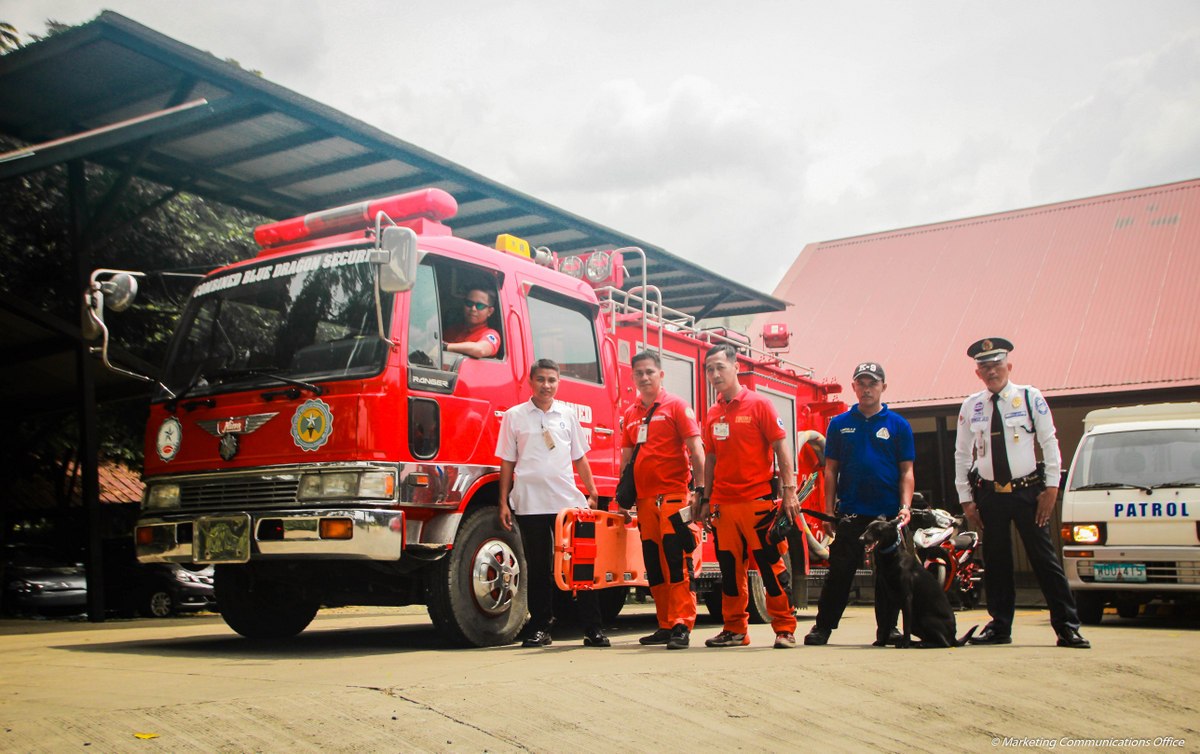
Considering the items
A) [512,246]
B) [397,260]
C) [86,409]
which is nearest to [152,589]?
[86,409]

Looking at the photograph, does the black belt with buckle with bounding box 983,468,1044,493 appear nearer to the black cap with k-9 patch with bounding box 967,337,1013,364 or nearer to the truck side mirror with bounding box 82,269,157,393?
the black cap with k-9 patch with bounding box 967,337,1013,364

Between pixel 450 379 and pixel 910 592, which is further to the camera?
pixel 450 379

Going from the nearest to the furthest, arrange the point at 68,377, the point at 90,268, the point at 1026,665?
the point at 1026,665 → the point at 90,268 → the point at 68,377

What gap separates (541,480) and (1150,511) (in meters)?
5.58

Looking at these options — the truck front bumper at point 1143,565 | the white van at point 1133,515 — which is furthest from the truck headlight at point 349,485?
the white van at point 1133,515

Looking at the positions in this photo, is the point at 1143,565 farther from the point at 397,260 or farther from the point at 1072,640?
the point at 397,260

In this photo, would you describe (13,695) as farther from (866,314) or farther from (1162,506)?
(866,314)

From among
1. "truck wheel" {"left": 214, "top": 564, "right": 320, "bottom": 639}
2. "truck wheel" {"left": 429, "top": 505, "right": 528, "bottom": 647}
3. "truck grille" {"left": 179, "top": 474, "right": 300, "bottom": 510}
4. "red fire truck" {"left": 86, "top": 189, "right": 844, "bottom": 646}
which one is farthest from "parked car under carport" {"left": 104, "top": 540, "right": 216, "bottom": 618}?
"truck wheel" {"left": 429, "top": 505, "right": 528, "bottom": 647}

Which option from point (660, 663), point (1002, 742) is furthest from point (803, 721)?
point (660, 663)

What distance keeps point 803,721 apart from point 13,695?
3467 mm

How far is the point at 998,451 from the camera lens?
7.43 metres

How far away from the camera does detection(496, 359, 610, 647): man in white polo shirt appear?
7.45 m

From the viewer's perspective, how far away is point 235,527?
707cm

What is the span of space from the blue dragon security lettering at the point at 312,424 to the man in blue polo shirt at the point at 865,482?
3223 millimetres
